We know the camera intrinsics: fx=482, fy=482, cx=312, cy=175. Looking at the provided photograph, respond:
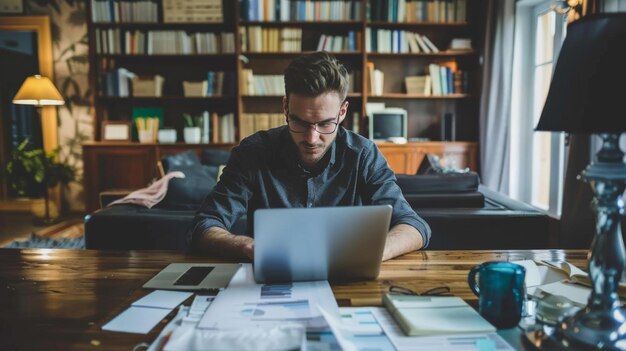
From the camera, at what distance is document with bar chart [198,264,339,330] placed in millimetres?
769

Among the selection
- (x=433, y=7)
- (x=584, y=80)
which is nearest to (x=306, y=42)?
(x=433, y=7)

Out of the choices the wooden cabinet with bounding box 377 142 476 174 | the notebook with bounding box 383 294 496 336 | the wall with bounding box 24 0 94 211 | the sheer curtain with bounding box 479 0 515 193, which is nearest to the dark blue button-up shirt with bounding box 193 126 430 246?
the notebook with bounding box 383 294 496 336

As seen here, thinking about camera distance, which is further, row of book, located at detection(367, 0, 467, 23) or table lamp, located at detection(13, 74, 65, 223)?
row of book, located at detection(367, 0, 467, 23)

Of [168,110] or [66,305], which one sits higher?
[168,110]

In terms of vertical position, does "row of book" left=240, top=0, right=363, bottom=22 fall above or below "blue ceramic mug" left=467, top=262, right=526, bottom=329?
above

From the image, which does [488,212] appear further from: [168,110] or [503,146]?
[168,110]

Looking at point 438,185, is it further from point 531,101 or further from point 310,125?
point 531,101

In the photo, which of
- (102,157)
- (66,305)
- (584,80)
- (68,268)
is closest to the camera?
(584,80)

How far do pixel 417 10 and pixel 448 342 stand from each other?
14.5 ft

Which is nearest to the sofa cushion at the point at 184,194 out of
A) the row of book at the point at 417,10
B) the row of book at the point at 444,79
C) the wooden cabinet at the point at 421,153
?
the wooden cabinet at the point at 421,153

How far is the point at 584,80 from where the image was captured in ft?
2.13

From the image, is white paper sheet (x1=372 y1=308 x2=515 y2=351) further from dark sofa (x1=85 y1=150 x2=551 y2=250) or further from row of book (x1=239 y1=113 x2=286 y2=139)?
row of book (x1=239 y1=113 x2=286 y2=139)

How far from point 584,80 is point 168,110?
475 centimetres

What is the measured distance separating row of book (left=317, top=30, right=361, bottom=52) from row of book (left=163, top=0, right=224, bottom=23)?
100 centimetres
